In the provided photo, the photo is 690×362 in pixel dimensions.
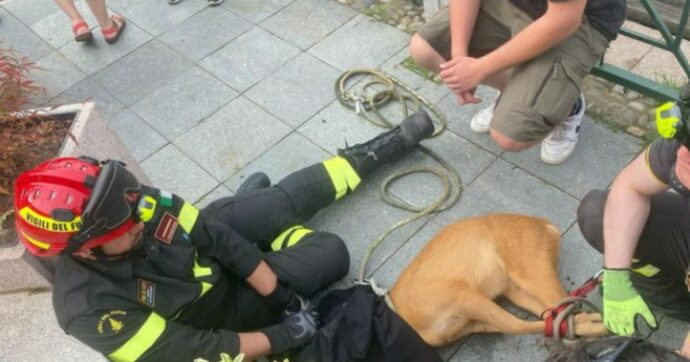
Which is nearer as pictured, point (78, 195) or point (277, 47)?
point (78, 195)

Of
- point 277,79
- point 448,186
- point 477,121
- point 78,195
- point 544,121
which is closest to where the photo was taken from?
point 78,195

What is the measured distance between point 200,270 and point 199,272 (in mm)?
12

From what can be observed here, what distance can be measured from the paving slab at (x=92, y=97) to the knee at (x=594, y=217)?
3.39m

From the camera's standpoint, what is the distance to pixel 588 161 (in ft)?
11.0

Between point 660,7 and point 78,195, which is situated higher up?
point 78,195

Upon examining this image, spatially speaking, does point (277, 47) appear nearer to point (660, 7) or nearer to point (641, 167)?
point (660, 7)

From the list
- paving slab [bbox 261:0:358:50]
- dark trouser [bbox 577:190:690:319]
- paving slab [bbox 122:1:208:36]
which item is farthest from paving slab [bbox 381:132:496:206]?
paving slab [bbox 122:1:208:36]

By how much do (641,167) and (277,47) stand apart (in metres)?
3.07

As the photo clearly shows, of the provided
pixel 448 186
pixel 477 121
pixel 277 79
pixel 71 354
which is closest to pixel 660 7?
pixel 477 121

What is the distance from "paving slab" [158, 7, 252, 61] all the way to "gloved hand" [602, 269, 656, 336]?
3.55 m

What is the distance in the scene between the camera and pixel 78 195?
206cm

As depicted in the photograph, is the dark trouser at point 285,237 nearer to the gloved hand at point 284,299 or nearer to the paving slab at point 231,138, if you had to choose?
the gloved hand at point 284,299

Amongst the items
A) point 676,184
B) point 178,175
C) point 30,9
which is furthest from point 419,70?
point 30,9

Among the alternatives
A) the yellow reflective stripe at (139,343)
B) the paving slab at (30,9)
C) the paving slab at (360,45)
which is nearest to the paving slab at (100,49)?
the paving slab at (30,9)
